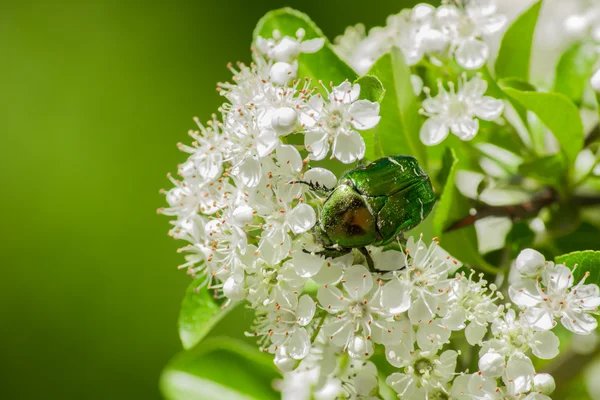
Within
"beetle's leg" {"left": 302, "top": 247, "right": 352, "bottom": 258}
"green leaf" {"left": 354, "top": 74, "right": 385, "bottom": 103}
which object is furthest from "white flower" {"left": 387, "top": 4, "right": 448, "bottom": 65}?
"beetle's leg" {"left": 302, "top": 247, "right": 352, "bottom": 258}

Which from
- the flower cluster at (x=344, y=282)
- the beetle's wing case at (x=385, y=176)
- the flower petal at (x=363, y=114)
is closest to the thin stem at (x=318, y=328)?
the flower cluster at (x=344, y=282)

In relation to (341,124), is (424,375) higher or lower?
lower

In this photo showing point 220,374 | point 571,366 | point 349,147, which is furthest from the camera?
point 220,374

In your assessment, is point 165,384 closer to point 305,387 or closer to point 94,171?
point 305,387

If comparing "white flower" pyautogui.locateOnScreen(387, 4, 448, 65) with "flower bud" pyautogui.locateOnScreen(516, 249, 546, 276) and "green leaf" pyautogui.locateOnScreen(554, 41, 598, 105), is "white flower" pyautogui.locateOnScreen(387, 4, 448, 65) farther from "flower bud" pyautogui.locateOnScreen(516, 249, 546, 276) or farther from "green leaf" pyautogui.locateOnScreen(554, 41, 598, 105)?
"flower bud" pyautogui.locateOnScreen(516, 249, 546, 276)

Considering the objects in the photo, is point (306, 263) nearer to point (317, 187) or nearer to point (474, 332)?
point (317, 187)

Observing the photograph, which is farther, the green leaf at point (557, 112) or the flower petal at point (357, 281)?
the green leaf at point (557, 112)

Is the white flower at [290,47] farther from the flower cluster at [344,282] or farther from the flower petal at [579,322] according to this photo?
the flower petal at [579,322]

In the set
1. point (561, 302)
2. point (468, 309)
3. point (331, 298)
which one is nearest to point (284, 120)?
point (331, 298)
